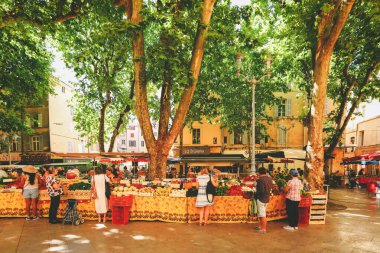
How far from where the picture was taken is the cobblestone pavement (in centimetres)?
523

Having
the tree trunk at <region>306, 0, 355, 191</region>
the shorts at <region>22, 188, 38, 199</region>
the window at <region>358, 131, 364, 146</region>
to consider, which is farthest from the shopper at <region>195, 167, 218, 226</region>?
the window at <region>358, 131, 364, 146</region>

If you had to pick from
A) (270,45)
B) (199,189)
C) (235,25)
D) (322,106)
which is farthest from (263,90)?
(199,189)

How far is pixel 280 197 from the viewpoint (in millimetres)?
7488

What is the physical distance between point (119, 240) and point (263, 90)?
1569 centimetres

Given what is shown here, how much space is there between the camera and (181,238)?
5.78 metres

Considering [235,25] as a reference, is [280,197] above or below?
below

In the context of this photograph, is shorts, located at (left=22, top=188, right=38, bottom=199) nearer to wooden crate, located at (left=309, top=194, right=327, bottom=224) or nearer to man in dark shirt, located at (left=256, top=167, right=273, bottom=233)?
man in dark shirt, located at (left=256, top=167, right=273, bottom=233)

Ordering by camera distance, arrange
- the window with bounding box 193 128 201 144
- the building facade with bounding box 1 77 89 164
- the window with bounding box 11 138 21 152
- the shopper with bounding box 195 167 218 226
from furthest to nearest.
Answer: the window with bounding box 11 138 21 152 → the building facade with bounding box 1 77 89 164 → the window with bounding box 193 128 201 144 → the shopper with bounding box 195 167 218 226

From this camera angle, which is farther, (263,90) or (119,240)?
(263,90)

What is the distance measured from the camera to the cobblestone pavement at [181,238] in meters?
5.23

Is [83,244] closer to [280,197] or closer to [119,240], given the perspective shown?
[119,240]

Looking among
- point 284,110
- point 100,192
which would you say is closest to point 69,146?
point 284,110

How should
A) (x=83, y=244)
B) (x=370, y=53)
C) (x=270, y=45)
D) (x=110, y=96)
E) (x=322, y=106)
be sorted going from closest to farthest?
(x=83, y=244), (x=322, y=106), (x=370, y=53), (x=270, y=45), (x=110, y=96)

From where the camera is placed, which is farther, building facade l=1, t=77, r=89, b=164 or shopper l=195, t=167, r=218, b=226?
building facade l=1, t=77, r=89, b=164
